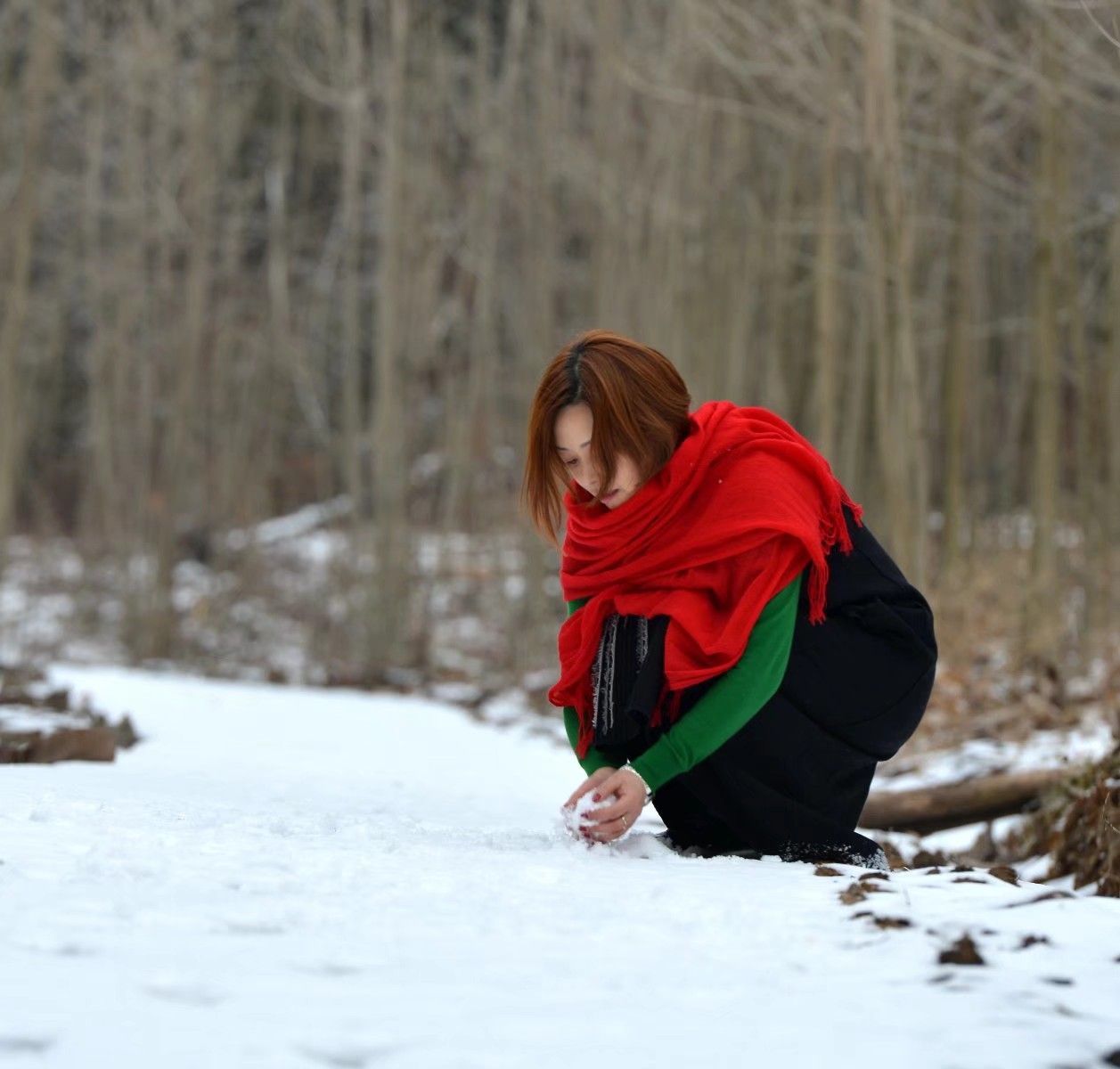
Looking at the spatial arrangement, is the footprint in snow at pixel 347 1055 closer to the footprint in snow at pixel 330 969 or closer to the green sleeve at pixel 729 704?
the footprint in snow at pixel 330 969

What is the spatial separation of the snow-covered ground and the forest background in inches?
172

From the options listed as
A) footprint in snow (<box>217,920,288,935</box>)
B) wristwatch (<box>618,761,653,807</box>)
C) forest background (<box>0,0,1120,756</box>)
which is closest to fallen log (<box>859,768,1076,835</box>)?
forest background (<box>0,0,1120,756</box>)

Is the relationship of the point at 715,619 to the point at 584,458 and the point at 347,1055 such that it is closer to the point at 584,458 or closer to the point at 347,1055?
the point at 584,458

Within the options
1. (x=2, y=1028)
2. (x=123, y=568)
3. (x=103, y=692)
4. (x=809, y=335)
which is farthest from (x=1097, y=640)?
(x=123, y=568)

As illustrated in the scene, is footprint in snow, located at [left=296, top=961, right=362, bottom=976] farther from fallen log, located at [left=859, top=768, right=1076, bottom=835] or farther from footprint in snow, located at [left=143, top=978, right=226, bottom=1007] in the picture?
fallen log, located at [left=859, top=768, right=1076, bottom=835]

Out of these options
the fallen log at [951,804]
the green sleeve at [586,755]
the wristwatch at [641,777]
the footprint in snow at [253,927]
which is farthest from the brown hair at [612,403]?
the fallen log at [951,804]

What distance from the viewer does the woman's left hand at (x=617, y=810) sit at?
8.27ft

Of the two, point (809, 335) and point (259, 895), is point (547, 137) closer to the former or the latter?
point (809, 335)

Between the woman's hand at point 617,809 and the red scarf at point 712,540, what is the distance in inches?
7.8

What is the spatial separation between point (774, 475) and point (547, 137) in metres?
8.91

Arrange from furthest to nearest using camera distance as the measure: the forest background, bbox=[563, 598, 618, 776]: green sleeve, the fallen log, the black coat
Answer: the forest background, the fallen log, bbox=[563, 598, 618, 776]: green sleeve, the black coat

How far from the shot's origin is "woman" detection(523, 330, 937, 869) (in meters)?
2.59

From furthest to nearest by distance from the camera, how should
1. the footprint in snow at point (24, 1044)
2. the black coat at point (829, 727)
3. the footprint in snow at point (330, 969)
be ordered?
the black coat at point (829, 727) → the footprint in snow at point (330, 969) → the footprint in snow at point (24, 1044)

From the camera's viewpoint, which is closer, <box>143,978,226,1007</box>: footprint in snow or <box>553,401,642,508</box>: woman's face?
<box>143,978,226,1007</box>: footprint in snow
